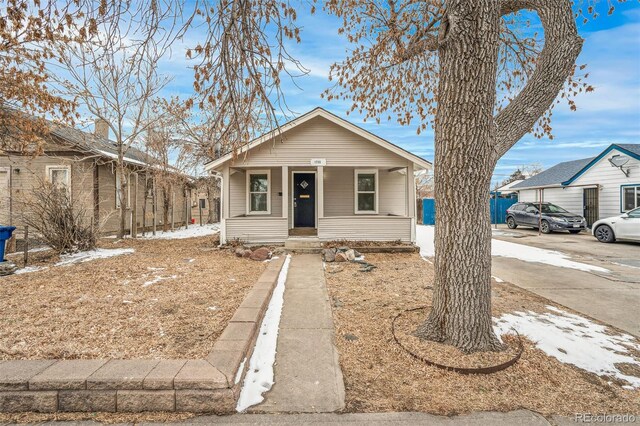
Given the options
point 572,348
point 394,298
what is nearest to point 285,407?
point 394,298

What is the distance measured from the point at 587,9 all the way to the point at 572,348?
4836 mm

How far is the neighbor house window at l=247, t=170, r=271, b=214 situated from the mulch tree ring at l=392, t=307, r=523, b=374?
8.46 m

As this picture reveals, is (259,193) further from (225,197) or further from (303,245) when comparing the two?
(303,245)

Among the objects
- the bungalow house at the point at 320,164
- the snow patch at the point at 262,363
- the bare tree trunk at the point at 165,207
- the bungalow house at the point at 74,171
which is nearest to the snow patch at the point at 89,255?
the bungalow house at the point at 74,171

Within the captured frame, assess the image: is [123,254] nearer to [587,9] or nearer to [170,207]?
[170,207]

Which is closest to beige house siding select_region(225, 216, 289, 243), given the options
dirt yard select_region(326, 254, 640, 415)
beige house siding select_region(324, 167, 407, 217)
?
beige house siding select_region(324, 167, 407, 217)

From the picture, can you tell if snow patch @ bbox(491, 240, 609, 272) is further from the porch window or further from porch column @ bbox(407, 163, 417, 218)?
the porch window

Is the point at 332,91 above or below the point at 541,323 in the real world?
above

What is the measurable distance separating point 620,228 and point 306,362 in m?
14.0

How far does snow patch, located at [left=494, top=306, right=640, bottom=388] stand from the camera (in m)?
2.97

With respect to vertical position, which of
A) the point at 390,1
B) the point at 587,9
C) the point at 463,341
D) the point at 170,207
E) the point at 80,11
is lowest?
the point at 463,341

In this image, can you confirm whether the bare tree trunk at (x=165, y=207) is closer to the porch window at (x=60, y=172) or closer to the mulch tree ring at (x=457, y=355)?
the porch window at (x=60, y=172)

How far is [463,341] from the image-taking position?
9.87 ft

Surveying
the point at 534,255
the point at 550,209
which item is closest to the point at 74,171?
the point at 534,255
